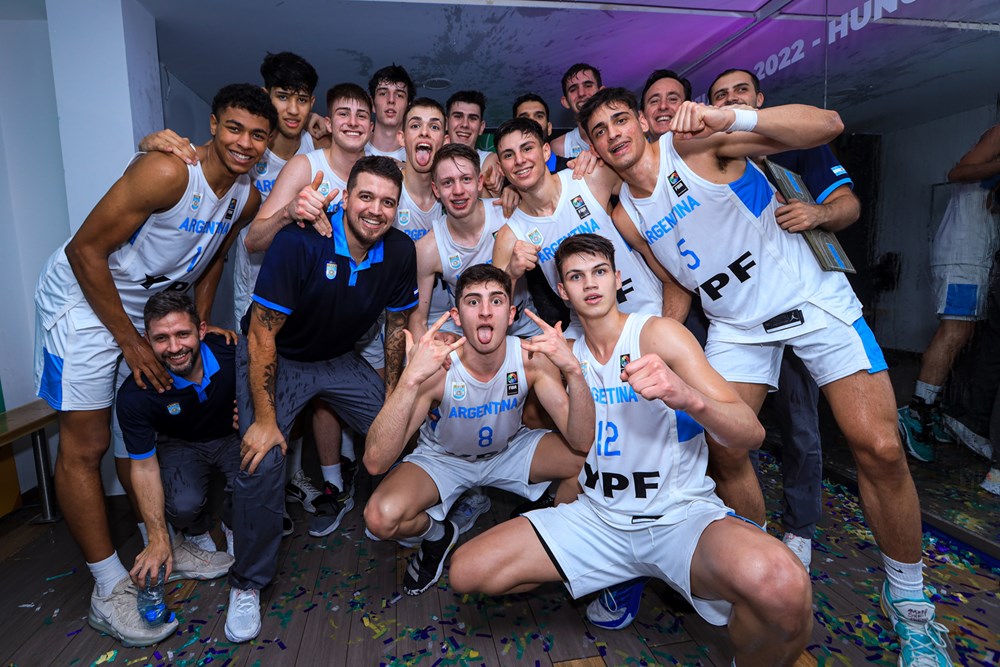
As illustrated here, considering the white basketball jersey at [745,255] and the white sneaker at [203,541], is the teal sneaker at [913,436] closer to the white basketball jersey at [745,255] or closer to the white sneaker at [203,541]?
the white basketball jersey at [745,255]

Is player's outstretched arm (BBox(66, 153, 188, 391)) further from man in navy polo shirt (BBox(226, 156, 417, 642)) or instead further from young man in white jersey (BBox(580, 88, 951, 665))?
young man in white jersey (BBox(580, 88, 951, 665))

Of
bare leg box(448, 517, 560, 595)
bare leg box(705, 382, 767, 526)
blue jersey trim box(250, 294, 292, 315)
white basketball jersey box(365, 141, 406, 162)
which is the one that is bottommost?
bare leg box(448, 517, 560, 595)

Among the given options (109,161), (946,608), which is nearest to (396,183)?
(109,161)

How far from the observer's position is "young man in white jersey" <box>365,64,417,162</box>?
11.6 feet

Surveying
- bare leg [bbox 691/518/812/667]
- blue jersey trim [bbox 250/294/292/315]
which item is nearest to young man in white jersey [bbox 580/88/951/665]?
bare leg [bbox 691/518/812/667]

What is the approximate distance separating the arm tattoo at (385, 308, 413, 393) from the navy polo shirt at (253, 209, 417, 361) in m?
0.07

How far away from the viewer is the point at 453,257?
10.2 feet

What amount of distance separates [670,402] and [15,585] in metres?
3.25

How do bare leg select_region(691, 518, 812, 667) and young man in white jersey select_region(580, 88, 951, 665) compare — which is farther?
young man in white jersey select_region(580, 88, 951, 665)

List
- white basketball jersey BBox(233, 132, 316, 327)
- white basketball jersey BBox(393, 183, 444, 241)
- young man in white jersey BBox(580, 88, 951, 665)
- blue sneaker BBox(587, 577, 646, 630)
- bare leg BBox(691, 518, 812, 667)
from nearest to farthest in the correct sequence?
1. bare leg BBox(691, 518, 812, 667)
2. young man in white jersey BBox(580, 88, 951, 665)
3. blue sneaker BBox(587, 577, 646, 630)
4. white basketball jersey BBox(393, 183, 444, 241)
5. white basketball jersey BBox(233, 132, 316, 327)

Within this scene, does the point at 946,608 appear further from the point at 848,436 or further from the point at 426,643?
the point at 426,643

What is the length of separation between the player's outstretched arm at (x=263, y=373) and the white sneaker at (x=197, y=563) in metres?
0.71

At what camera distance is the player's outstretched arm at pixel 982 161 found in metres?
2.68

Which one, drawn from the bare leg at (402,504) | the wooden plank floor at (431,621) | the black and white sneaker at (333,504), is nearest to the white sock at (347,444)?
the black and white sneaker at (333,504)
